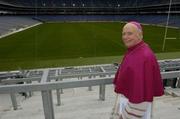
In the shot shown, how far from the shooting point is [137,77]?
177cm

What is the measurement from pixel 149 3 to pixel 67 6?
14.1m

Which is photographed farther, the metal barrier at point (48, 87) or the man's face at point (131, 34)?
the metal barrier at point (48, 87)

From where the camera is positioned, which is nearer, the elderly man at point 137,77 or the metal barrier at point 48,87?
the elderly man at point 137,77

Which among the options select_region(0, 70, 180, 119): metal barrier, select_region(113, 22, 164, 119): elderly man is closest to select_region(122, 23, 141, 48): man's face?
select_region(113, 22, 164, 119): elderly man

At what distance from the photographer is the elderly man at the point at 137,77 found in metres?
1.78

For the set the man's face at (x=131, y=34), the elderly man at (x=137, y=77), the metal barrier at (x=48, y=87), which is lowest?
the metal barrier at (x=48, y=87)

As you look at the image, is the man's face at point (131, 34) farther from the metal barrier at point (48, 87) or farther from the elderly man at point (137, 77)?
the metal barrier at point (48, 87)

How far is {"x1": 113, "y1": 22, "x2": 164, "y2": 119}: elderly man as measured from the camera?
70.1 inches

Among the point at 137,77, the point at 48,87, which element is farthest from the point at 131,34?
the point at 48,87

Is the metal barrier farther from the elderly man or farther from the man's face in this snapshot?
the man's face

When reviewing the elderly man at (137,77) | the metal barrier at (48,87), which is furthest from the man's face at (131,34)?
the metal barrier at (48,87)

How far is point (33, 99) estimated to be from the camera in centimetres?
428

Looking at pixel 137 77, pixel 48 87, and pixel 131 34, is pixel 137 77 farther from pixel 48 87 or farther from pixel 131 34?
pixel 48 87

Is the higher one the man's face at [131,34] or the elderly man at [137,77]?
the man's face at [131,34]
